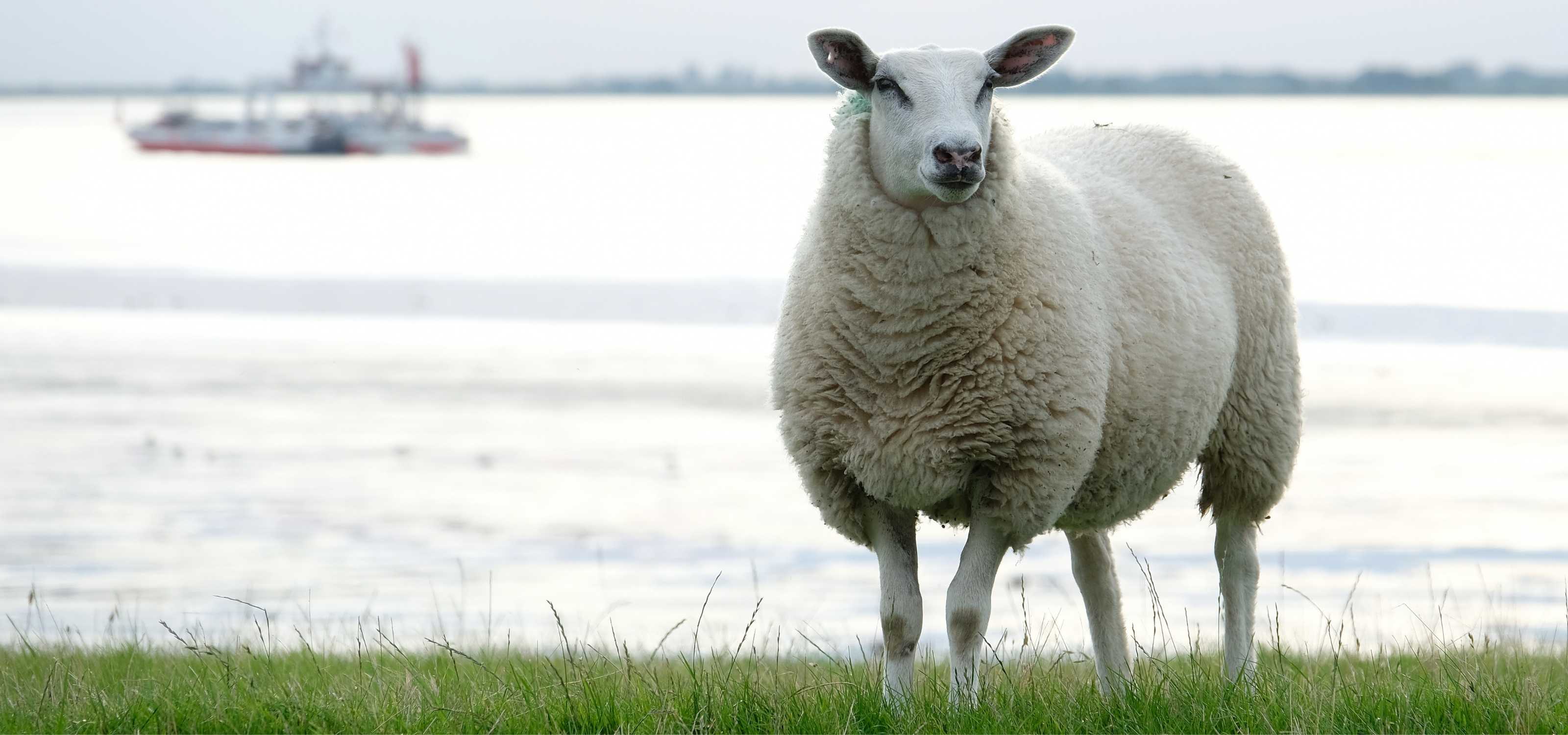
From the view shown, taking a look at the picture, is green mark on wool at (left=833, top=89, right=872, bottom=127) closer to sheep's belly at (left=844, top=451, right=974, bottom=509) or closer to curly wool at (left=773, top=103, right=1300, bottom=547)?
curly wool at (left=773, top=103, right=1300, bottom=547)

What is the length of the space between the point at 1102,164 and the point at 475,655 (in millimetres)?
2558

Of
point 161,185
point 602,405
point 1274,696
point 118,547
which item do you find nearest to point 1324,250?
point 602,405

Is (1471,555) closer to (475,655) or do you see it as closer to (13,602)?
(475,655)

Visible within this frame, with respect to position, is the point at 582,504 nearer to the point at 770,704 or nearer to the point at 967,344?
the point at 967,344

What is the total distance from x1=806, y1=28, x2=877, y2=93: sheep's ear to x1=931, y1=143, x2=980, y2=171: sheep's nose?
432 millimetres

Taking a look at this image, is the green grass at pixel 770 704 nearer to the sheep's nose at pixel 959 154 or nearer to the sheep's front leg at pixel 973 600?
the sheep's front leg at pixel 973 600

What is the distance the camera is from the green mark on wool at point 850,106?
15.0 ft

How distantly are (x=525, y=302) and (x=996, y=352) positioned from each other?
15860 mm

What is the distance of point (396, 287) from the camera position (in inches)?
846

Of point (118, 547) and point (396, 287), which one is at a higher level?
point (396, 287)

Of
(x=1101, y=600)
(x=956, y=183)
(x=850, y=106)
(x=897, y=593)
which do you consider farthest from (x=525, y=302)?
(x=956, y=183)

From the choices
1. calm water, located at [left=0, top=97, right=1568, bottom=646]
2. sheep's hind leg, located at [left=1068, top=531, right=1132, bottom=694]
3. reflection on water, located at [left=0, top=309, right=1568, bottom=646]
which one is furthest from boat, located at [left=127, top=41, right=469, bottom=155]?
sheep's hind leg, located at [left=1068, top=531, right=1132, bottom=694]

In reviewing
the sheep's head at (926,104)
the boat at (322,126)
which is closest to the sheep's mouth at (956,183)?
the sheep's head at (926,104)

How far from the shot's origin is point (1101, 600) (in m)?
5.36
